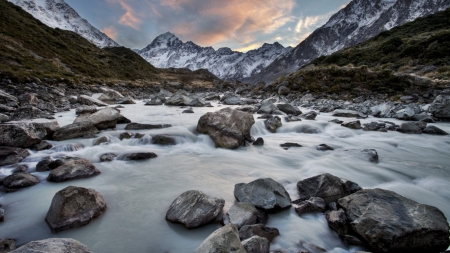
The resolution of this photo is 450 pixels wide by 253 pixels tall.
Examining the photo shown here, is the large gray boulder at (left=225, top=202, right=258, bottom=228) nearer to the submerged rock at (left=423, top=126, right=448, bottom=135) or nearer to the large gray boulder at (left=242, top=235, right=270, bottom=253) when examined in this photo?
the large gray boulder at (left=242, top=235, right=270, bottom=253)

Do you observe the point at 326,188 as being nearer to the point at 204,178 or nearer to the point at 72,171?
the point at 204,178

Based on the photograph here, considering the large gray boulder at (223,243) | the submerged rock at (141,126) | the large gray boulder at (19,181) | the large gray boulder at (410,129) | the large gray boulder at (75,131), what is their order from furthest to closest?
the large gray boulder at (410,129)
the submerged rock at (141,126)
the large gray boulder at (75,131)
the large gray boulder at (19,181)
the large gray boulder at (223,243)

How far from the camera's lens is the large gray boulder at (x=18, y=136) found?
A: 496 cm

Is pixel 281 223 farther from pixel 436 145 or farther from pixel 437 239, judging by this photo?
pixel 436 145

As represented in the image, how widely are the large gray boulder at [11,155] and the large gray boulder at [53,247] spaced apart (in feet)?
13.1

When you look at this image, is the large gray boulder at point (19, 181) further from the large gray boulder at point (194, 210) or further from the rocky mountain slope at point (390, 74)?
the rocky mountain slope at point (390, 74)

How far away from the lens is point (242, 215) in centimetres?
274

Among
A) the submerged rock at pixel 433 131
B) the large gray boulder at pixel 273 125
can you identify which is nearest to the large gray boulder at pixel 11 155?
the large gray boulder at pixel 273 125

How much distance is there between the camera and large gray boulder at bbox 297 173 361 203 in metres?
3.28

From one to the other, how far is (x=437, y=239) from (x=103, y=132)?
791 centimetres

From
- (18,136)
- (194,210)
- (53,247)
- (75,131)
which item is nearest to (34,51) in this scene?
(75,131)

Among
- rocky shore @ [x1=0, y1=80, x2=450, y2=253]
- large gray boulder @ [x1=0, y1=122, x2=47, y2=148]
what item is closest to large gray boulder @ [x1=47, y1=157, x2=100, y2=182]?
rocky shore @ [x1=0, y1=80, x2=450, y2=253]

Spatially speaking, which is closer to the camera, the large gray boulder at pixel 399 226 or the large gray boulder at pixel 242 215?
the large gray boulder at pixel 399 226

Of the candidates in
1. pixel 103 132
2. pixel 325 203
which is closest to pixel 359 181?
pixel 325 203
